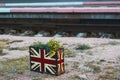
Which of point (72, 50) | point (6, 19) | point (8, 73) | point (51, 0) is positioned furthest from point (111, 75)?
point (51, 0)

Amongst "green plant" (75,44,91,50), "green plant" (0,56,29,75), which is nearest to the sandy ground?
"green plant" (75,44,91,50)

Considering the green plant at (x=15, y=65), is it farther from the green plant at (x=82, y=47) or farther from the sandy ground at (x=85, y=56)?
the green plant at (x=82, y=47)

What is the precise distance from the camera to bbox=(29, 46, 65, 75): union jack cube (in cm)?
678

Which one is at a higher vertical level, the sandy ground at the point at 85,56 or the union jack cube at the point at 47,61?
the union jack cube at the point at 47,61

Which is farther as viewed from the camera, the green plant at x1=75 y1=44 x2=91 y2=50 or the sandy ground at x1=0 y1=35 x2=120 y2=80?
the green plant at x1=75 y1=44 x2=91 y2=50

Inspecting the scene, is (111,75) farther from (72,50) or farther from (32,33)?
(32,33)

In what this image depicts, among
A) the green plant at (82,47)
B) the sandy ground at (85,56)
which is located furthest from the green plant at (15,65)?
the green plant at (82,47)

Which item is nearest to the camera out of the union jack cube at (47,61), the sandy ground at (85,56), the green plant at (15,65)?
the union jack cube at (47,61)

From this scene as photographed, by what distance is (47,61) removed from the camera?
689 centimetres

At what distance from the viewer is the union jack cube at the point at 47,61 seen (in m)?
6.78

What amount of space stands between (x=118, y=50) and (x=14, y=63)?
270 centimetres

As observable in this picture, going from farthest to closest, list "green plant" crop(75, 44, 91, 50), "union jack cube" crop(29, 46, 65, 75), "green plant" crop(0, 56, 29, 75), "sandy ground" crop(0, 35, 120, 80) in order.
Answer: "green plant" crop(75, 44, 91, 50) < "green plant" crop(0, 56, 29, 75) < "sandy ground" crop(0, 35, 120, 80) < "union jack cube" crop(29, 46, 65, 75)

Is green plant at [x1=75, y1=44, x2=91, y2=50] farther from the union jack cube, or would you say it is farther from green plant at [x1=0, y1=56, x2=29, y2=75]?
the union jack cube

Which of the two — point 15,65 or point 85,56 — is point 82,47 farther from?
point 15,65
